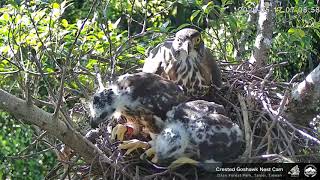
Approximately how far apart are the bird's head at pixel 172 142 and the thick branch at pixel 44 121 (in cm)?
27

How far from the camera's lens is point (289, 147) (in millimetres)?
2916

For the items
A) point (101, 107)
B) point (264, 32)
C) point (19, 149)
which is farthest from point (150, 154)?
point (19, 149)

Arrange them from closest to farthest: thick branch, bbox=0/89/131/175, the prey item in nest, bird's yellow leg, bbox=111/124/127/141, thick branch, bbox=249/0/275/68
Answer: thick branch, bbox=0/89/131/175
the prey item in nest
bird's yellow leg, bbox=111/124/127/141
thick branch, bbox=249/0/275/68

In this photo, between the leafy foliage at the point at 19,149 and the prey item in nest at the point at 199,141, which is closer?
the prey item in nest at the point at 199,141

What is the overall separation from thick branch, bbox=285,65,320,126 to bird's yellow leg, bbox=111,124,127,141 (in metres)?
0.90

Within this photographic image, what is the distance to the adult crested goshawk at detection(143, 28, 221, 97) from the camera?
3.48m

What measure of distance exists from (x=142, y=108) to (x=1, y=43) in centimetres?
112

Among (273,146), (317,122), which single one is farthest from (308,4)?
(273,146)

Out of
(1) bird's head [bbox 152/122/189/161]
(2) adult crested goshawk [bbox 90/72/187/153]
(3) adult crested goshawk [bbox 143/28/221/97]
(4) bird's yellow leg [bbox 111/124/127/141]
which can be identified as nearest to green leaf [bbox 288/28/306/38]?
(3) adult crested goshawk [bbox 143/28/221/97]

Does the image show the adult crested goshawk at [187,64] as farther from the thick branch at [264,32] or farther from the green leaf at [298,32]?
the green leaf at [298,32]

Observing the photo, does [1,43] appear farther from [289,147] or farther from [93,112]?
[289,147]

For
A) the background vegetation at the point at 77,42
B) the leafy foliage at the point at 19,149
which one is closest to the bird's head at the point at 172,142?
the background vegetation at the point at 77,42

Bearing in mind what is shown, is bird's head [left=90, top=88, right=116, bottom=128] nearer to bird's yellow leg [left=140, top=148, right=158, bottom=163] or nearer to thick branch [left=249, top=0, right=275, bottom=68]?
bird's yellow leg [left=140, top=148, right=158, bottom=163]

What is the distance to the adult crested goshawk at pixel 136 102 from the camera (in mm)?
2967
